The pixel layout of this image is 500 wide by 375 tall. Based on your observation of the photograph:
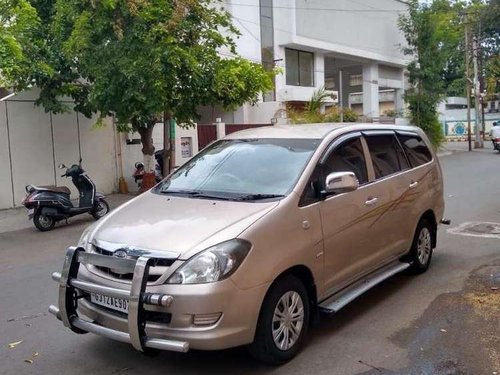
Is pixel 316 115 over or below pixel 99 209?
over

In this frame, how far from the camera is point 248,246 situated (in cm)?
392

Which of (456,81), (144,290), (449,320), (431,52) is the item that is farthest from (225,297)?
(456,81)

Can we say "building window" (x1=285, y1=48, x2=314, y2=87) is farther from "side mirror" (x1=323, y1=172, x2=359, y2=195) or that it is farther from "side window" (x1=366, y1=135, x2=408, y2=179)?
"side mirror" (x1=323, y1=172, x2=359, y2=195)

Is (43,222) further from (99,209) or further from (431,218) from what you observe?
(431,218)

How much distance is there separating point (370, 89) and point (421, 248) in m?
30.8

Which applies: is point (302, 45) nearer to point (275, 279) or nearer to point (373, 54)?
point (373, 54)

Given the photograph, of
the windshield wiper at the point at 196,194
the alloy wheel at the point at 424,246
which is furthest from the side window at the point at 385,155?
the windshield wiper at the point at 196,194

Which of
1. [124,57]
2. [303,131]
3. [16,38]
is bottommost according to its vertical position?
[303,131]

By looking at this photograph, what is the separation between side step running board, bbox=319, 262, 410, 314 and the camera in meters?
4.67

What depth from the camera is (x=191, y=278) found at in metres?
3.73

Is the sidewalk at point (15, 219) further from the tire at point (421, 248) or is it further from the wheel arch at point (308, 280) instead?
the wheel arch at point (308, 280)

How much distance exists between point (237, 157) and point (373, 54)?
1247 inches

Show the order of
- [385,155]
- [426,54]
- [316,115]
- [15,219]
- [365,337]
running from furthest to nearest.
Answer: [426,54] < [316,115] < [15,219] < [385,155] < [365,337]

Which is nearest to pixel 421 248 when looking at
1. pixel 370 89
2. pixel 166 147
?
pixel 166 147
